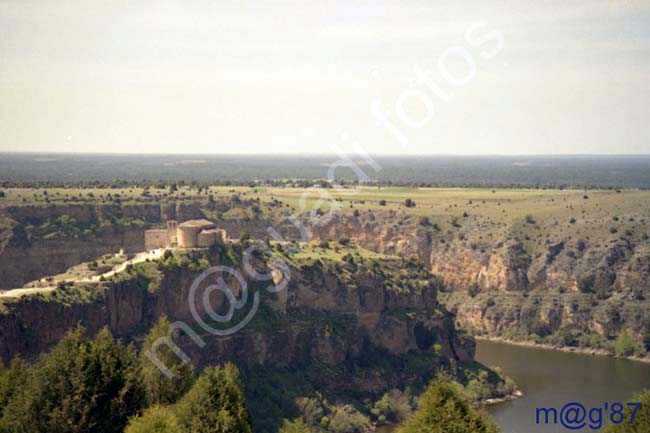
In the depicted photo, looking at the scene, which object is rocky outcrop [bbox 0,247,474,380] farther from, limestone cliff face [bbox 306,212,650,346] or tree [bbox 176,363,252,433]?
tree [bbox 176,363,252,433]

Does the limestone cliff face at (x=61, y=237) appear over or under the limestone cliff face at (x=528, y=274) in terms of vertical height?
over

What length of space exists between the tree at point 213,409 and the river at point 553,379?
77.9ft

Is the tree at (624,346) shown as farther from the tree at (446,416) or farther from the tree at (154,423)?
the tree at (154,423)

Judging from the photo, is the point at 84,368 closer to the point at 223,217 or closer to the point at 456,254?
the point at 223,217

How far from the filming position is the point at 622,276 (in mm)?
87812

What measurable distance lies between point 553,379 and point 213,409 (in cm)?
3845

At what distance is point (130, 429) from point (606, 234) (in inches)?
2694

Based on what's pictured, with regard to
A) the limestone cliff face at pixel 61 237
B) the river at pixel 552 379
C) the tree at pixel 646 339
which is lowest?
the river at pixel 552 379

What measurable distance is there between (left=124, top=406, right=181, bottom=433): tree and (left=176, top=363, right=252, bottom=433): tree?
0.54 m

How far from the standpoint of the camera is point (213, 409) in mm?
35688

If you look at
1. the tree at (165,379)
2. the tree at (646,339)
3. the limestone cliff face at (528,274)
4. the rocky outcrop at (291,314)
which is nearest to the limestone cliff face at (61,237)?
the rocky outcrop at (291,314)

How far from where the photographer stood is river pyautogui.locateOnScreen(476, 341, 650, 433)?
59528mm

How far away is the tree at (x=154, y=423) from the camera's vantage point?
1318 inches

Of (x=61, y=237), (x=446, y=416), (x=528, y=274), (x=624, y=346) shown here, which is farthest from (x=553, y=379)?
(x=61, y=237)
